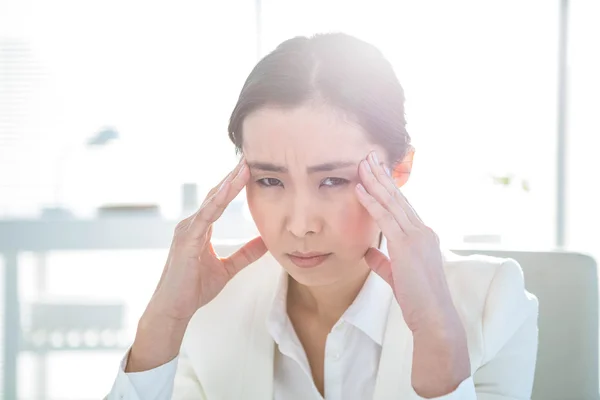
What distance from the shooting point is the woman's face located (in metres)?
1.22

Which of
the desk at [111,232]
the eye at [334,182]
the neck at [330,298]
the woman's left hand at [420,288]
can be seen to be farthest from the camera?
the desk at [111,232]

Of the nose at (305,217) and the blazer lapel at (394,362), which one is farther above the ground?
the nose at (305,217)

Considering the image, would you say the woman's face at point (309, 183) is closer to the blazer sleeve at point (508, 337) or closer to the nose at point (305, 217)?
the nose at point (305, 217)

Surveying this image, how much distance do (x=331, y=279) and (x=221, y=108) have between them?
2.71 m

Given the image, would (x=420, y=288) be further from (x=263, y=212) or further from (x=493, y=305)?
(x=263, y=212)

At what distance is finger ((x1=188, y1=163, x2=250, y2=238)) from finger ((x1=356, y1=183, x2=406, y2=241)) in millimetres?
220

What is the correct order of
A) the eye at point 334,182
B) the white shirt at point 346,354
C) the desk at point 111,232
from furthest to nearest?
1. the desk at point 111,232
2. the white shirt at point 346,354
3. the eye at point 334,182

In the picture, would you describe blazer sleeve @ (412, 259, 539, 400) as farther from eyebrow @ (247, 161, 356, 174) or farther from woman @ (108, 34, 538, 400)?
eyebrow @ (247, 161, 356, 174)

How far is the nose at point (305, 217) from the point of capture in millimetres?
1224

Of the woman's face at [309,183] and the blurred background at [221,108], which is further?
the blurred background at [221,108]

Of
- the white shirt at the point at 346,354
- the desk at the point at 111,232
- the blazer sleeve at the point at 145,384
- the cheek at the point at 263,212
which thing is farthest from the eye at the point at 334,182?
the desk at the point at 111,232

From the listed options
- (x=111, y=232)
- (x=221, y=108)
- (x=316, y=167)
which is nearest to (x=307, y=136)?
(x=316, y=167)

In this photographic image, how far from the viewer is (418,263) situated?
119 centimetres

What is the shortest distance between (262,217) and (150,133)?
2.74 m
